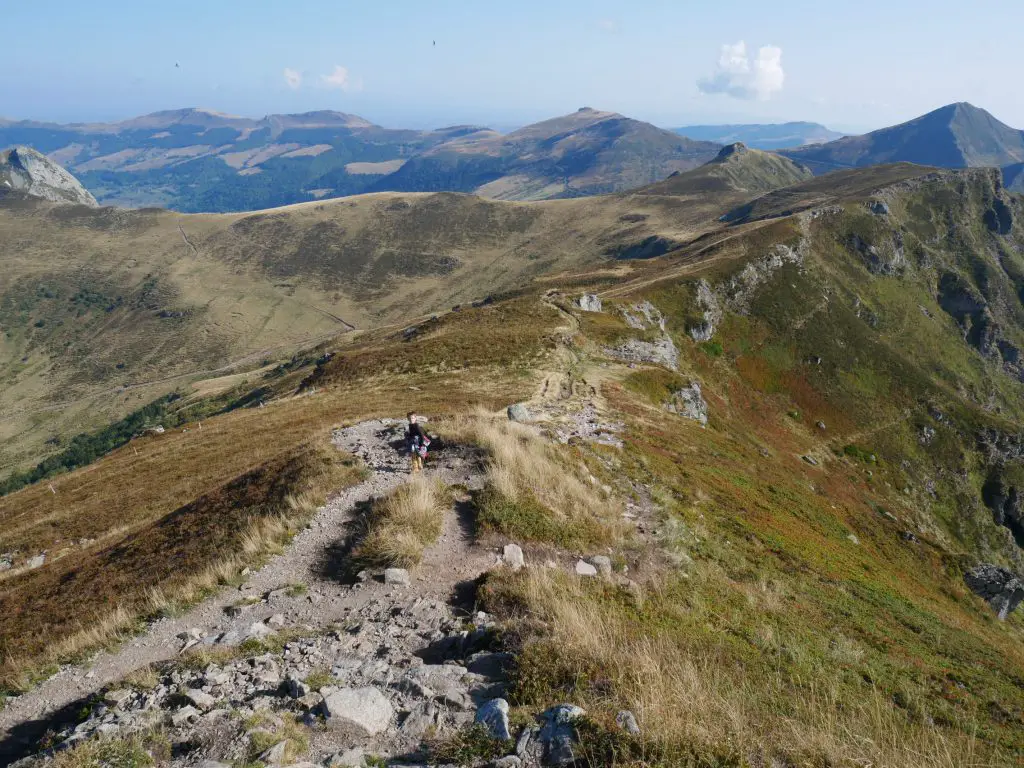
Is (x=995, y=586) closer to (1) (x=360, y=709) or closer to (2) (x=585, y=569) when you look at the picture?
(2) (x=585, y=569)

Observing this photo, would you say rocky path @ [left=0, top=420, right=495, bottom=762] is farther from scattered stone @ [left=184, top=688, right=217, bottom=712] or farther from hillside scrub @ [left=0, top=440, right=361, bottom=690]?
scattered stone @ [left=184, top=688, right=217, bottom=712]

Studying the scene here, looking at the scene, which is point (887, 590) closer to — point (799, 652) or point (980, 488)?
point (799, 652)

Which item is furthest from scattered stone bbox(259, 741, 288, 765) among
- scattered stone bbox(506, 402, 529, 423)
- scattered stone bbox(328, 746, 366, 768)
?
scattered stone bbox(506, 402, 529, 423)

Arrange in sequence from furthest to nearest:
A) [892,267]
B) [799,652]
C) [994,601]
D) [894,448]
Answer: [892,267]
[894,448]
[994,601]
[799,652]

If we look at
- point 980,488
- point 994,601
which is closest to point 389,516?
point 994,601

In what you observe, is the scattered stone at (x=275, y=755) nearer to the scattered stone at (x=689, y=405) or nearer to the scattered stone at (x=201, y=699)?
the scattered stone at (x=201, y=699)

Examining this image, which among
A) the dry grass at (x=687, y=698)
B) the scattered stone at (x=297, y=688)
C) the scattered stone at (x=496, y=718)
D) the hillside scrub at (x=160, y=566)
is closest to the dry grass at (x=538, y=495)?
the dry grass at (x=687, y=698)
